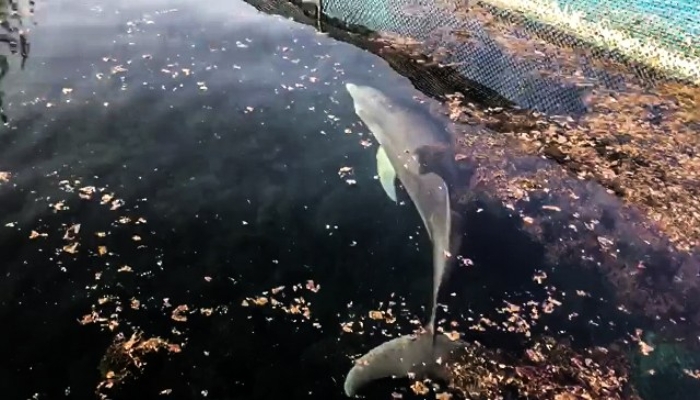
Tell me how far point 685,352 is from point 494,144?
101 inches

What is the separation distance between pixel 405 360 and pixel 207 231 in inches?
73.3

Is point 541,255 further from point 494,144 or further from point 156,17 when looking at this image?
point 156,17

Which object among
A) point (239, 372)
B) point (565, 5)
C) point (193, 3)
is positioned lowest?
point (239, 372)

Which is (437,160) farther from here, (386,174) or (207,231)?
(207,231)

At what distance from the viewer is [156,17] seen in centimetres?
756

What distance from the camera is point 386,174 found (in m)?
5.45

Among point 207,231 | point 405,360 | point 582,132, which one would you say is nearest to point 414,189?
point 207,231

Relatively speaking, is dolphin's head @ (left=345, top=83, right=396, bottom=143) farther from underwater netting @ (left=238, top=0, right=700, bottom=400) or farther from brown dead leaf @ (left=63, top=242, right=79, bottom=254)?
brown dead leaf @ (left=63, top=242, right=79, bottom=254)

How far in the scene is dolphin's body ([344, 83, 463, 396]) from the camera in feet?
12.2

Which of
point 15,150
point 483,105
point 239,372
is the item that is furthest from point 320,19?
point 239,372

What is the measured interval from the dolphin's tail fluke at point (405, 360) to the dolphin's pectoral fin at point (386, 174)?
1.63 metres

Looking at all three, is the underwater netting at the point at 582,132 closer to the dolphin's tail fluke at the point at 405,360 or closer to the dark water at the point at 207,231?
the dolphin's tail fluke at the point at 405,360

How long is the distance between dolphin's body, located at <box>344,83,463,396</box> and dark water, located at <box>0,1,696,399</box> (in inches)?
4.5

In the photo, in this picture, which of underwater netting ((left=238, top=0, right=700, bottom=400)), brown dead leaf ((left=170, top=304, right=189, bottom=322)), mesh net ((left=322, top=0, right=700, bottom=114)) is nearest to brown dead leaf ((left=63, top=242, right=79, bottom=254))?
brown dead leaf ((left=170, top=304, right=189, bottom=322))
